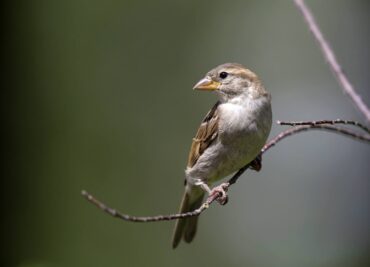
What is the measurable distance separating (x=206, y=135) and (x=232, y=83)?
1.23ft

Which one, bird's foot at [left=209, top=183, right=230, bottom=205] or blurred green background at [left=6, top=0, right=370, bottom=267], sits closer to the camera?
bird's foot at [left=209, top=183, right=230, bottom=205]

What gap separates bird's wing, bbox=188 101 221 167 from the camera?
14.4 ft

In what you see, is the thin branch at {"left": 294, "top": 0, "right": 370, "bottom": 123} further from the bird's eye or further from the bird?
the bird's eye

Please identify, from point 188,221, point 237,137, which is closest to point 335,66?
Answer: point 237,137

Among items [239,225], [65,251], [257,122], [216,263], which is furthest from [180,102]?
[257,122]

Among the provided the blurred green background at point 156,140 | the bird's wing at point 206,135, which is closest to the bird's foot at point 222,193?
the bird's wing at point 206,135

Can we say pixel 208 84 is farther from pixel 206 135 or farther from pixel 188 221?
pixel 188 221

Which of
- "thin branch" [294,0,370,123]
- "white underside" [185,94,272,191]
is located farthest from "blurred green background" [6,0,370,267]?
"thin branch" [294,0,370,123]

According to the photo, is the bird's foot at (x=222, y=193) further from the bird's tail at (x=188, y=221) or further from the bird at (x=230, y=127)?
the bird's tail at (x=188, y=221)

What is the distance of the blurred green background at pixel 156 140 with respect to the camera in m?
7.89

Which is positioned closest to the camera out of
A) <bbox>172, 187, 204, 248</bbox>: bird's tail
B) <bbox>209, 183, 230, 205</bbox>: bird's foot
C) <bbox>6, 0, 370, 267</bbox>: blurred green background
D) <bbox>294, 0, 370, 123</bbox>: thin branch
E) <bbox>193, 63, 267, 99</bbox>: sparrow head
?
<bbox>294, 0, 370, 123</bbox>: thin branch

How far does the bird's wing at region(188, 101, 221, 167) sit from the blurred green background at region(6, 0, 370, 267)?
2.59m

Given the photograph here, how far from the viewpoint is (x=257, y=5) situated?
46.2 ft

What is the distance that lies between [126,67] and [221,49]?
7.78 ft
